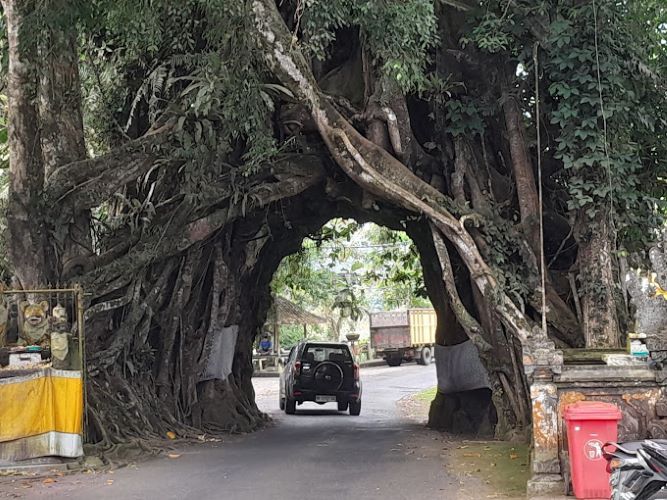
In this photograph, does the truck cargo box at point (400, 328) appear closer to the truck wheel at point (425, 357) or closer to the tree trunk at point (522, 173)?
the truck wheel at point (425, 357)

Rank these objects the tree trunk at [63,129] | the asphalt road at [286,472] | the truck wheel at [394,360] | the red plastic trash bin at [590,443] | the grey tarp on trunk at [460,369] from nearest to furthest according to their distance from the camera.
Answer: the red plastic trash bin at [590,443], the asphalt road at [286,472], the tree trunk at [63,129], the grey tarp on trunk at [460,369], the truck wheel at [394,360]

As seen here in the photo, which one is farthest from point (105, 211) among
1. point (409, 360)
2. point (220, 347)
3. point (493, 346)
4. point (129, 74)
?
point (409, 360)

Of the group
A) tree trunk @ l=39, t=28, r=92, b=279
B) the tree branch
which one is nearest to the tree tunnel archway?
the tree branch

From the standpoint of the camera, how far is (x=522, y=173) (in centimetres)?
1124

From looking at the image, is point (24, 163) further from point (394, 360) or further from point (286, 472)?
point (394, 360)

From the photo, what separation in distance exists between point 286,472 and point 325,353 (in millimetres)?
10123

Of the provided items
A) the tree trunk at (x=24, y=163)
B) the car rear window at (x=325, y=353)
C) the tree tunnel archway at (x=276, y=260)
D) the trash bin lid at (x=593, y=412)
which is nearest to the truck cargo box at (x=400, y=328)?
the car rear window at (x=325, y=353)

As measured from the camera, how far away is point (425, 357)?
136ft

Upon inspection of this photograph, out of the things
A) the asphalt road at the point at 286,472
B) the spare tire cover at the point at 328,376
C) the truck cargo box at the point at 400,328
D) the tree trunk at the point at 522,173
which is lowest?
the asphalt road at the point at 286,472

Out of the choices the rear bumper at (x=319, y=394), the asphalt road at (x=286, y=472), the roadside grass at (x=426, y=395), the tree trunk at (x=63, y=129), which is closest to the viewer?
the asphalt road at (x=286, y=472)

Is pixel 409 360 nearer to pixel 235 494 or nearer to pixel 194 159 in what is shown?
pixel 194 159

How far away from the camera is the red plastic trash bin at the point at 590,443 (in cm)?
670

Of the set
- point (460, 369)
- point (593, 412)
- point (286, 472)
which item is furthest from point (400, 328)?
point (593, 412)

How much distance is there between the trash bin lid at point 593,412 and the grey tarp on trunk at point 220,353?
27.8 ft
